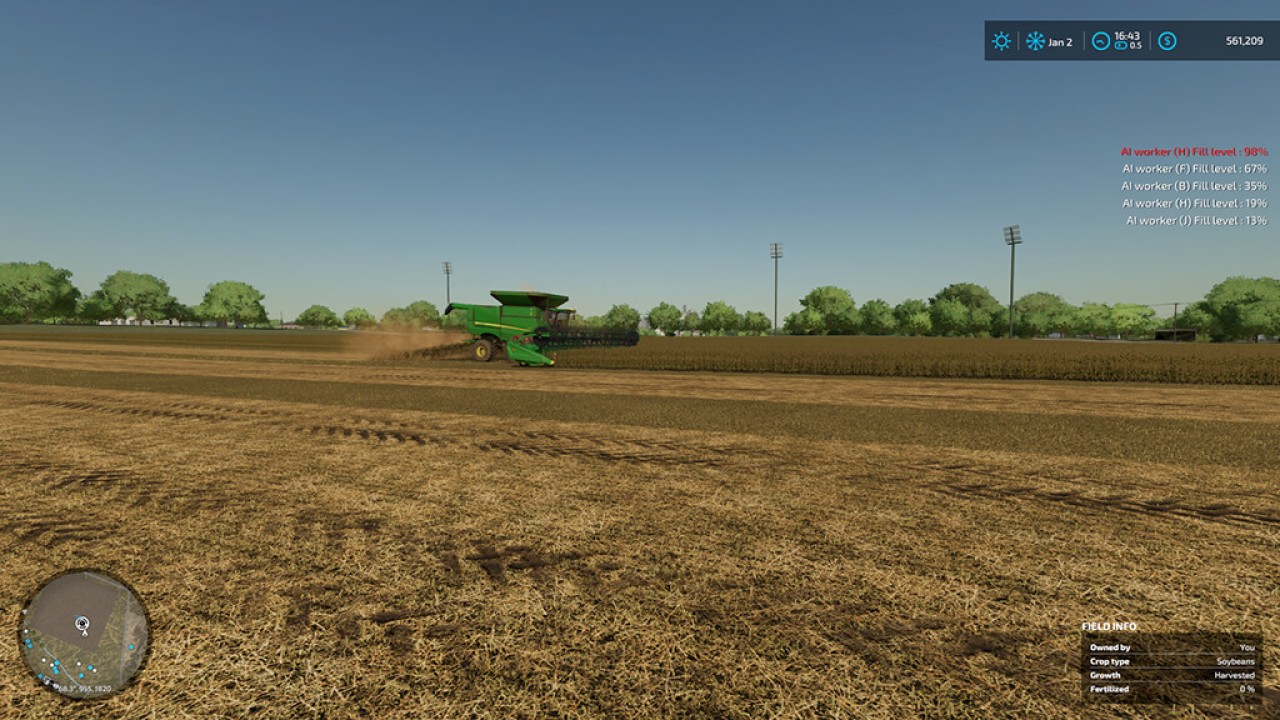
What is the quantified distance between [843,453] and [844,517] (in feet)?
9.65

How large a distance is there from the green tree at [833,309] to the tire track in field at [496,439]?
142m

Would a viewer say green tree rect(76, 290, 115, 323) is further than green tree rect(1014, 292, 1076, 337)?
No

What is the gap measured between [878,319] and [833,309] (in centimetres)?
1429

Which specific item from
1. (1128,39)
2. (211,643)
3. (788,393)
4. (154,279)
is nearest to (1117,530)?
(211,643)

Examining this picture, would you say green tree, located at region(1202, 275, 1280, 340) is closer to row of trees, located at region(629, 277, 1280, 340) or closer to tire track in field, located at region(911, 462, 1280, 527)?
row of trees, located at region(629, 277, 1280, 340)

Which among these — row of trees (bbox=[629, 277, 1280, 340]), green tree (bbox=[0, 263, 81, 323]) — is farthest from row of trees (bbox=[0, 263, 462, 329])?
row of trees (bbox=[629, 277, 1280, 340])

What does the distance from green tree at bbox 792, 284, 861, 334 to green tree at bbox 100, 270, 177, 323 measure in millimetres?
166746

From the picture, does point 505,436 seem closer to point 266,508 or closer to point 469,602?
point 266,508

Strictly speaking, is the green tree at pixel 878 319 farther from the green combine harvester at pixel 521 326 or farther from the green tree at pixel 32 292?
the green tree at pixel 32 292

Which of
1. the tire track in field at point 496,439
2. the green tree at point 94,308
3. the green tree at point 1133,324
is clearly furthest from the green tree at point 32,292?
the green tree at point 1133,324

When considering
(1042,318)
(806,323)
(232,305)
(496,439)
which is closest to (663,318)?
(806,323)

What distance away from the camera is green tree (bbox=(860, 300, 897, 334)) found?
5694 inches

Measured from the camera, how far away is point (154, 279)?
5217 inches

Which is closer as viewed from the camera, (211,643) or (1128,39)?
(211,643)
